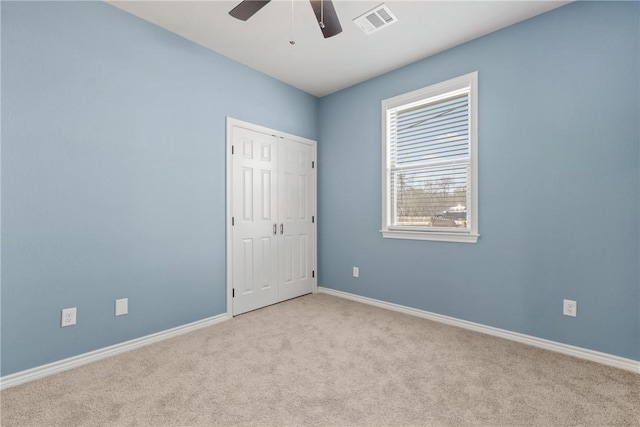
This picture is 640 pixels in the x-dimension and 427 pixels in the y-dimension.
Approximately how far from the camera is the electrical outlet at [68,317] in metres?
2.10

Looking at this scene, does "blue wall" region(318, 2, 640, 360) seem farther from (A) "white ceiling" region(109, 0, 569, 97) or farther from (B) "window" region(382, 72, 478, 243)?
(A) "white ceiling" region(109, 0, 569, 97)

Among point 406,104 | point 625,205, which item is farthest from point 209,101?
point 625,205

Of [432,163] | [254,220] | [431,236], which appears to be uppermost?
[432,163]

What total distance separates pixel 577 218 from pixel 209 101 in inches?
133

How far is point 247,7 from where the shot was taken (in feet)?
5.95

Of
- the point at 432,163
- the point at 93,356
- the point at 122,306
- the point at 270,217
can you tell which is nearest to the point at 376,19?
the point at 432,163

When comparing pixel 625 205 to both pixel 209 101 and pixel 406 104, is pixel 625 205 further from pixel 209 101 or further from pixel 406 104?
pixel 209 101

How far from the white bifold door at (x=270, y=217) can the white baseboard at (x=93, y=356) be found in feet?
1.71

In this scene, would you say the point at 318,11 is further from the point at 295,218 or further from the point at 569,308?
the point at 569,308

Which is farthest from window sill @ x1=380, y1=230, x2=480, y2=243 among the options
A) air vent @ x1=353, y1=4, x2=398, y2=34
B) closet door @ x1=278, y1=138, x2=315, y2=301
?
air vent @ x1=353, y1=4, x2=398, y2=34

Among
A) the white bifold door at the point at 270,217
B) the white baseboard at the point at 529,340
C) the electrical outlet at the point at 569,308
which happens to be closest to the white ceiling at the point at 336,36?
the white bifold door at the point at 270,217

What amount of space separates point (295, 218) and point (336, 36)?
6.91ft

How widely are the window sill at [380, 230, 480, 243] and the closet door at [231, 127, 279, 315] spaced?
1.38 m

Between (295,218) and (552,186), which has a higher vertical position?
(552,186)
